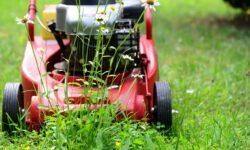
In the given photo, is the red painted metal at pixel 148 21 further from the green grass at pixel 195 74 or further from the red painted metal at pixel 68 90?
the green grass at pixel 195 74

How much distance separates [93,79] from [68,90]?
323 mm

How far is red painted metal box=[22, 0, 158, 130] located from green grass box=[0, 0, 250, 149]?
116 millimetres

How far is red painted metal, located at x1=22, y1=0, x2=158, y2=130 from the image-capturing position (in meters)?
2.78

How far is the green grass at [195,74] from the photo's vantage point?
8.76ft

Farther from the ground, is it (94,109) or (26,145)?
(94,109)

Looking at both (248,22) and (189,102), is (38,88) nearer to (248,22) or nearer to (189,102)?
(189,102)

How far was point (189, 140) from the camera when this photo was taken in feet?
9.12

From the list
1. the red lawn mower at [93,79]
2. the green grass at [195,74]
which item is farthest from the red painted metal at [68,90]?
the green grass at [195,74]

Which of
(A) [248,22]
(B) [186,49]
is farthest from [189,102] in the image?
(A) [248,22]

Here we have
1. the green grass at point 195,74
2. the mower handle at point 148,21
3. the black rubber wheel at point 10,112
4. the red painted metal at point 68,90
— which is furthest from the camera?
the mower handle at point 148,21

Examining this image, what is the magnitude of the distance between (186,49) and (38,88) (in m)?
2.75

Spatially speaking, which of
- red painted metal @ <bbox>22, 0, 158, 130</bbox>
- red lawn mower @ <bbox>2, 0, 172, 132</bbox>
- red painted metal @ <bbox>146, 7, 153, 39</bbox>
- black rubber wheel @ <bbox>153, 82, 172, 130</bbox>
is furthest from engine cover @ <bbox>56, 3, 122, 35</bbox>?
red painted metal @ <bbox>146, 7, 153, 39</bbox>

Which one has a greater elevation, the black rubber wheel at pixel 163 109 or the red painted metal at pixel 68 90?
the red painted metal at pixel 68 90

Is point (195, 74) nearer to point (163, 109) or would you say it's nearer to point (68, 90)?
point (163, 109)
